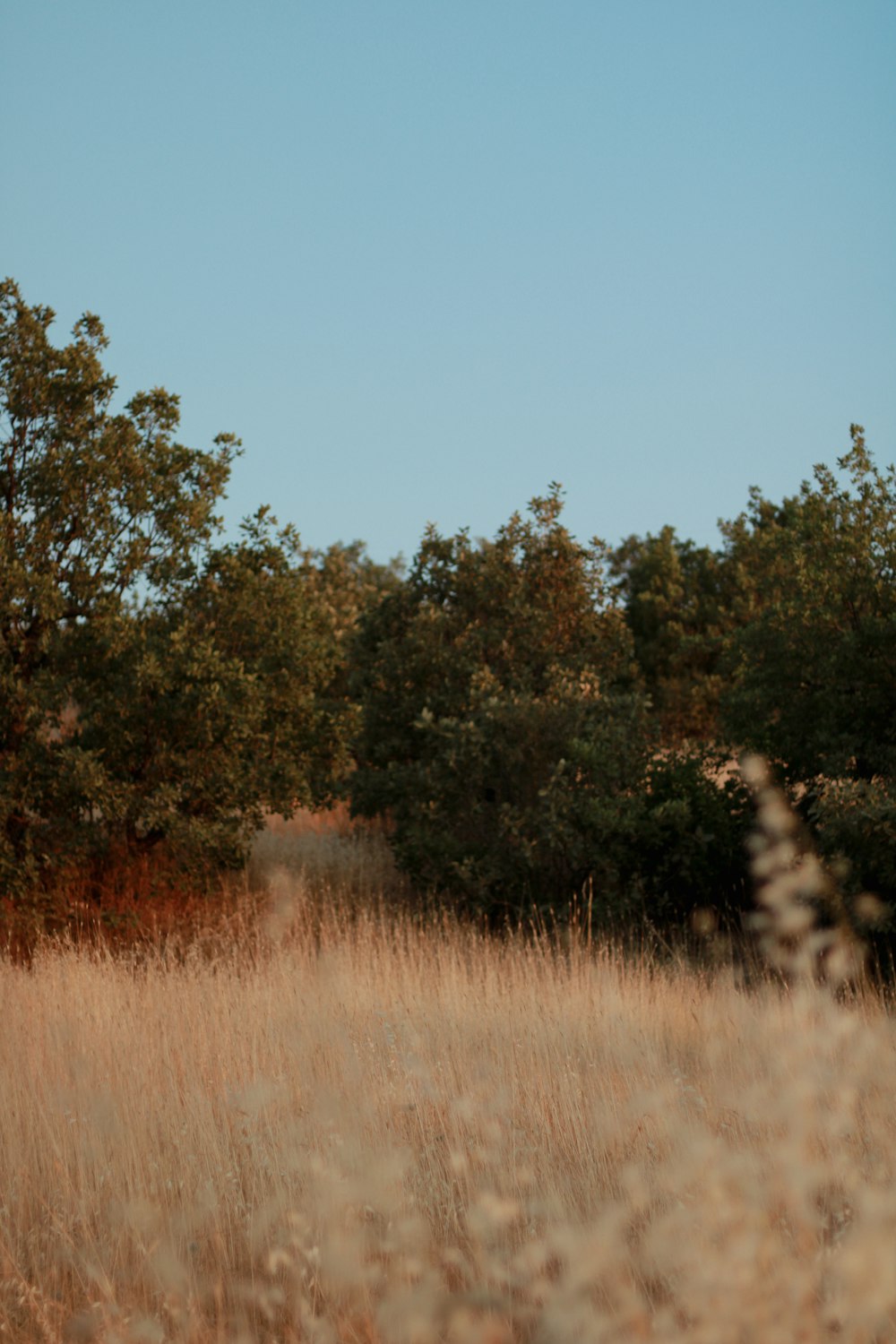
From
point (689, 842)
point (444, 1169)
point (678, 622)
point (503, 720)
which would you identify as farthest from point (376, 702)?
point (678, 622)

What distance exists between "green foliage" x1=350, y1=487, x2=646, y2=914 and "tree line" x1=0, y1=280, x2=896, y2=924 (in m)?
0.04

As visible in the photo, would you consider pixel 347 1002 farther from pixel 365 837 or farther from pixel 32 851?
pixel 365 837

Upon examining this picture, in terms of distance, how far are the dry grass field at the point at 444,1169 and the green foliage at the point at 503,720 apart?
4.52 meters

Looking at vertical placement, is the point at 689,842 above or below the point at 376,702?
below

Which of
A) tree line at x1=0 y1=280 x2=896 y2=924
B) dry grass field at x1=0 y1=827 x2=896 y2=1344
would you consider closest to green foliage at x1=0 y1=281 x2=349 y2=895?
tree line at x1=0 y1=280 x2=896 y2=924

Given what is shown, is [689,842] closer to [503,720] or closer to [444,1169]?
[503,720]

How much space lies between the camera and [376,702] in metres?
14.7

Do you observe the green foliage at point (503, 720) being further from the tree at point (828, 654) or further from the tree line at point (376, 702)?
the tree at point (828, 654)

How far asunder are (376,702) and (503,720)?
94.9 inches

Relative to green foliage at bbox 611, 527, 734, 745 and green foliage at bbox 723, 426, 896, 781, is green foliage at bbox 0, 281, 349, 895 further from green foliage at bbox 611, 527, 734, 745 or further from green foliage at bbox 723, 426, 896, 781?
green foliage at bbox 611, 527, 734, 745

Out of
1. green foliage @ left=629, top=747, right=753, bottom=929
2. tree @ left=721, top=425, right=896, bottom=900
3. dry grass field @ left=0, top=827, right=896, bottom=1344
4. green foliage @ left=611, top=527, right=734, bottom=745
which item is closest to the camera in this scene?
dry grass field @ left=0, top=827, right=896, bottom=1344

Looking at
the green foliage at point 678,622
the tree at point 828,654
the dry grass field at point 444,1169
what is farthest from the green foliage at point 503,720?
the green foliage at point 678,622

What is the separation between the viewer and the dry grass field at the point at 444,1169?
308 cm

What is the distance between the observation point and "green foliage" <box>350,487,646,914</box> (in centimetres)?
1276
